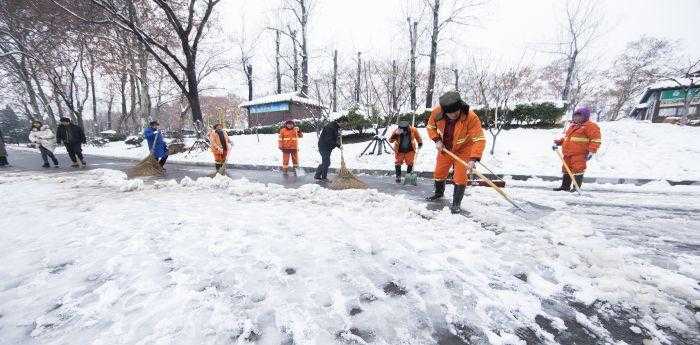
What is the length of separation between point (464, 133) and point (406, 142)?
285 cm

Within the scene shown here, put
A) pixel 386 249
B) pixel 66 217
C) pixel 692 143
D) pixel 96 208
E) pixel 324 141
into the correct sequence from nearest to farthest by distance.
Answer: pixel 386 249 < pixel 66 217 < pixel 96 208 < pixel 324 141 < pixel 692 143

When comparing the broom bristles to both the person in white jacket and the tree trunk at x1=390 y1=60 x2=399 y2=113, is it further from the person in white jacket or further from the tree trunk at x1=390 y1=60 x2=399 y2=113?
the tree trunk at x1=390 y1=60 x2=399 y2=113

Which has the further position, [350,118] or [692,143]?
[350,118]

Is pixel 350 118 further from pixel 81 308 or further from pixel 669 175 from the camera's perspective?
pixel 81 308

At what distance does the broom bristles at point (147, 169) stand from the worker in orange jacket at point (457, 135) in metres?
7.79

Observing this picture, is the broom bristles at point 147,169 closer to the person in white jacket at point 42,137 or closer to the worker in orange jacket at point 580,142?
the person in white jacket at point 42,137

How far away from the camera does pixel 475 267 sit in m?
2.58

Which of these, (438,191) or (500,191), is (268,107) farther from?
(500,191)

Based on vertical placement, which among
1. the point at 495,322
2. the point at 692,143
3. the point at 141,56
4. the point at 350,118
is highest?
the point at 141,56

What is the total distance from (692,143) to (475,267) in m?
14.2

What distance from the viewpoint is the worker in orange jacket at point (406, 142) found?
7.38m

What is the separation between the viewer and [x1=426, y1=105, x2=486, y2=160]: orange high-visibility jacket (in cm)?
444

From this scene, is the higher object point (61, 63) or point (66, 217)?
point (61, 63)

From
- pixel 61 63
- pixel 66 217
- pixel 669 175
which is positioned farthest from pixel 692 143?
pixel 61 63
